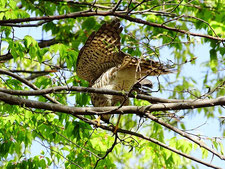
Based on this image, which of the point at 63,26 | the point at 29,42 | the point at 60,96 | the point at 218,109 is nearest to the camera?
the point at 29,42

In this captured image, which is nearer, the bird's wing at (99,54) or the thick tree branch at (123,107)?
the thick tree branch at (123,107)

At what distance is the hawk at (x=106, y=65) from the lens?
4414mm

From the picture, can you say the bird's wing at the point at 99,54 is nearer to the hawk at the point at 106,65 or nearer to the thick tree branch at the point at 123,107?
the hawk at the point at 106,65

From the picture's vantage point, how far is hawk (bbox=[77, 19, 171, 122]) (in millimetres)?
4414

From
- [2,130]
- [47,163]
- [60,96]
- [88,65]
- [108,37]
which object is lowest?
[47,163]

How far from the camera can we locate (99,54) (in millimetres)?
4730

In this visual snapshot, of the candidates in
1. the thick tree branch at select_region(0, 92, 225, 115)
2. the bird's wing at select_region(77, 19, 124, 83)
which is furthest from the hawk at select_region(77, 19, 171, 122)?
the thick tree branch at select_region(0, 92, 225, 115)

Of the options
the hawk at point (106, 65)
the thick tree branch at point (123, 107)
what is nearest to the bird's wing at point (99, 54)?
the hawk at point (106, 65)

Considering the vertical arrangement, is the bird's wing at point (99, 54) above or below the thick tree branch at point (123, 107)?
above

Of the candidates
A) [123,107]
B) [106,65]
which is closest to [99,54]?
[106,65]

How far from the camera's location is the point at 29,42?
399cm

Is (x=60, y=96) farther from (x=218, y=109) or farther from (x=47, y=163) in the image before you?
(x=218, y=109)

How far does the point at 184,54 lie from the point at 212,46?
78.8 inches

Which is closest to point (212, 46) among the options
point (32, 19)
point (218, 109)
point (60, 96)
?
point (218, 109)
